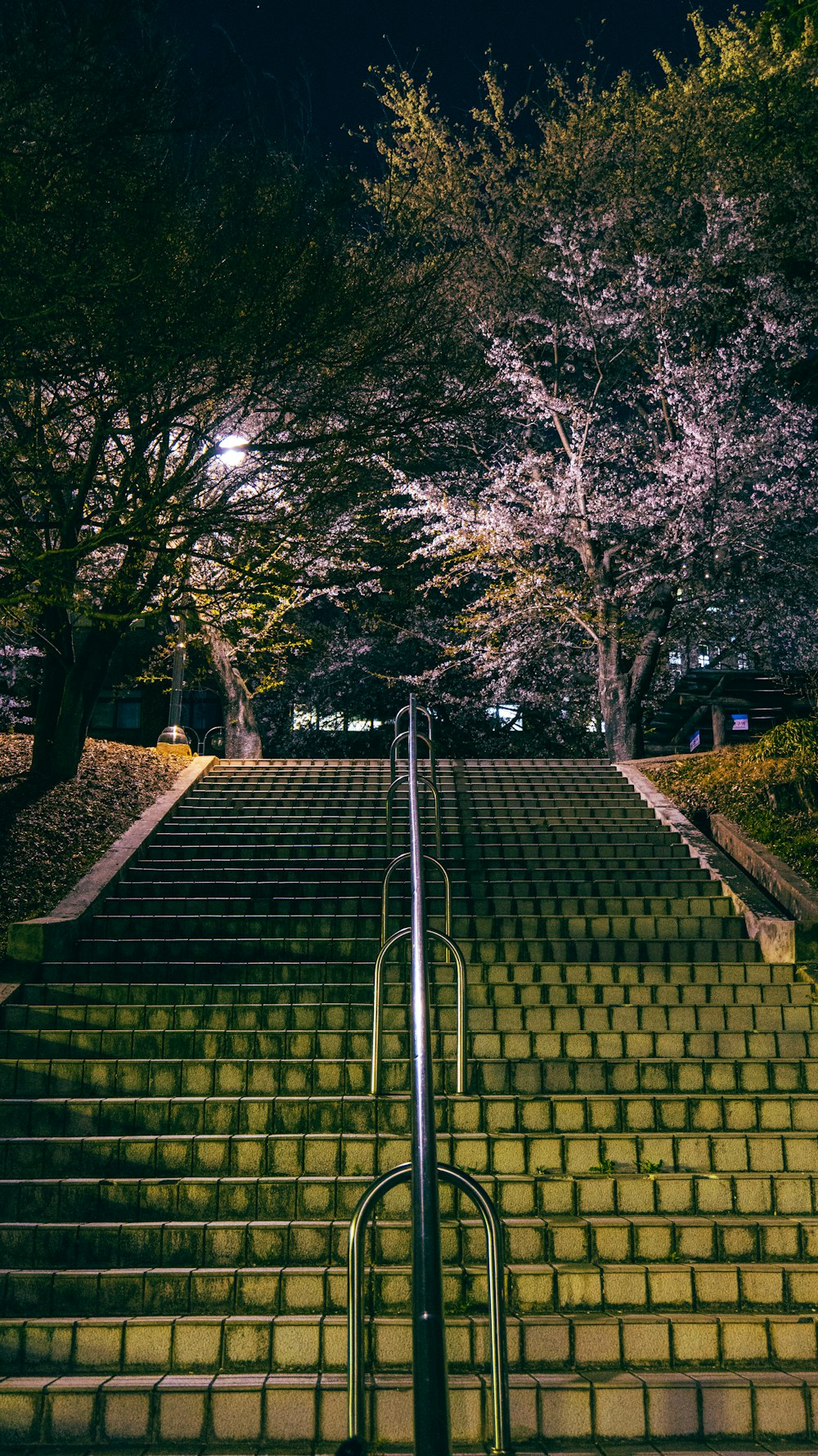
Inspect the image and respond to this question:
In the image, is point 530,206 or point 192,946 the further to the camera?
point 530,206

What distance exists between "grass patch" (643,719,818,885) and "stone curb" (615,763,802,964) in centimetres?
23

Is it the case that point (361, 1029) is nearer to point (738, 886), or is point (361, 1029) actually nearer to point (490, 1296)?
point (490, 1296)

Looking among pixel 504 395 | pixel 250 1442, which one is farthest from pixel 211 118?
pixel 504 395

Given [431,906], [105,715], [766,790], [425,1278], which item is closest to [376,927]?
[431,906]

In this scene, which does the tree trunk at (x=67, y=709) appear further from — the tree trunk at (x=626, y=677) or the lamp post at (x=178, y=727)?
the tree trunk at (x=626, y=677)

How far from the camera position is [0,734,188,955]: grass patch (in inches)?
315

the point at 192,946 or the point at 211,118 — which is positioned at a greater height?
the point at 211,118

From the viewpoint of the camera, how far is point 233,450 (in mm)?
8453

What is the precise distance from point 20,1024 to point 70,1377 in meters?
2.52

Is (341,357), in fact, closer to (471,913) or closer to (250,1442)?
(471,913)

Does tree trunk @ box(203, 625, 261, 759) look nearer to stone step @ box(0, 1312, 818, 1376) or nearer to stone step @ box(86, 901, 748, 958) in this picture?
stone step @ box(86, 901, 748, 958)

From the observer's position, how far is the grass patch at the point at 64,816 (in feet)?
26.3

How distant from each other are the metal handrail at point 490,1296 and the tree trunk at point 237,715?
14248 millimetres

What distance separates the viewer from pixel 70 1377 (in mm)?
3527
